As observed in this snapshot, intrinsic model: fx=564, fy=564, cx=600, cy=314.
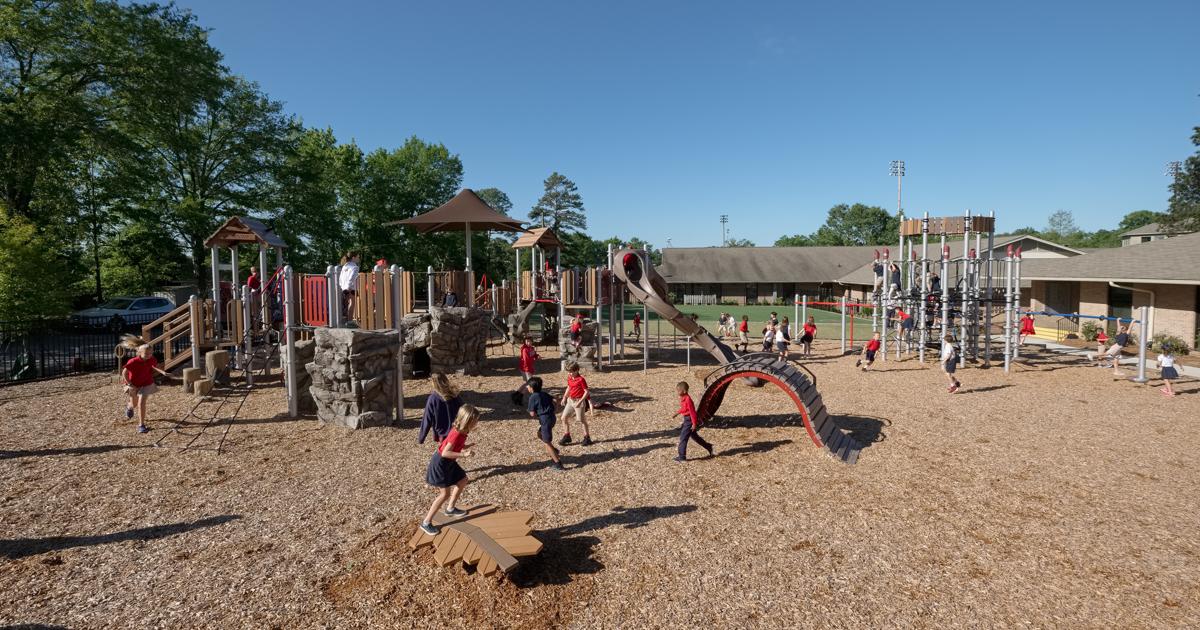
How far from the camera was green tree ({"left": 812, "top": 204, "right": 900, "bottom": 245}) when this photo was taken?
93.2m

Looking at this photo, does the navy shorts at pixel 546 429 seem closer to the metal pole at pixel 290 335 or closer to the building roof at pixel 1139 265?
the metal pole at pixel 290 335

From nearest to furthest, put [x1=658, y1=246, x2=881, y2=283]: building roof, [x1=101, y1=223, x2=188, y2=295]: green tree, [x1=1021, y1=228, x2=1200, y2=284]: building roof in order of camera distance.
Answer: [x1=1021, y1=228, x2=1200, y2=284]: building roof
[x1=101, y1=223, x2=188, y2=295]: green tree
[x1=658, y1=246, x2=881, y2=283]: building roof

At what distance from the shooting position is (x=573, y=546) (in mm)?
6059

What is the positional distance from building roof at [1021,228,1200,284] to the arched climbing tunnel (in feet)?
59.0

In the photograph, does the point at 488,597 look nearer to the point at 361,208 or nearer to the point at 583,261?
the point at 361,208

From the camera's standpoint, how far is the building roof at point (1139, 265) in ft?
64.8

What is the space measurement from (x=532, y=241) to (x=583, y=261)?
4288 centimetres

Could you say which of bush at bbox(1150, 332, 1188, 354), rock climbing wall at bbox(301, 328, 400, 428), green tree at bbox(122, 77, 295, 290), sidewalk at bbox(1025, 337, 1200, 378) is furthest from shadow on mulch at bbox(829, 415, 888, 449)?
green tree at bbox(122, 77, 295, 290)

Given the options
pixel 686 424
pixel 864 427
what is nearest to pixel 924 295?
pixel 864 427

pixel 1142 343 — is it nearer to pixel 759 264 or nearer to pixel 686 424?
pixel 686 424

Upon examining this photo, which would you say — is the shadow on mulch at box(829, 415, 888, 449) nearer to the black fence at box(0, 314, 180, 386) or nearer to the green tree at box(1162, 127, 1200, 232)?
the black fence at box(0, 314, 180, 386)

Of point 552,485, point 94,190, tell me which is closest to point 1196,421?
point 552,485

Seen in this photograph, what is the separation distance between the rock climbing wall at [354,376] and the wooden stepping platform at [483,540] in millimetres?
5266

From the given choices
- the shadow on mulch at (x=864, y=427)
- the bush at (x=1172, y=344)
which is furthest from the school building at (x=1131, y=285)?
the shadow on mulch at (x=864, y=427)
